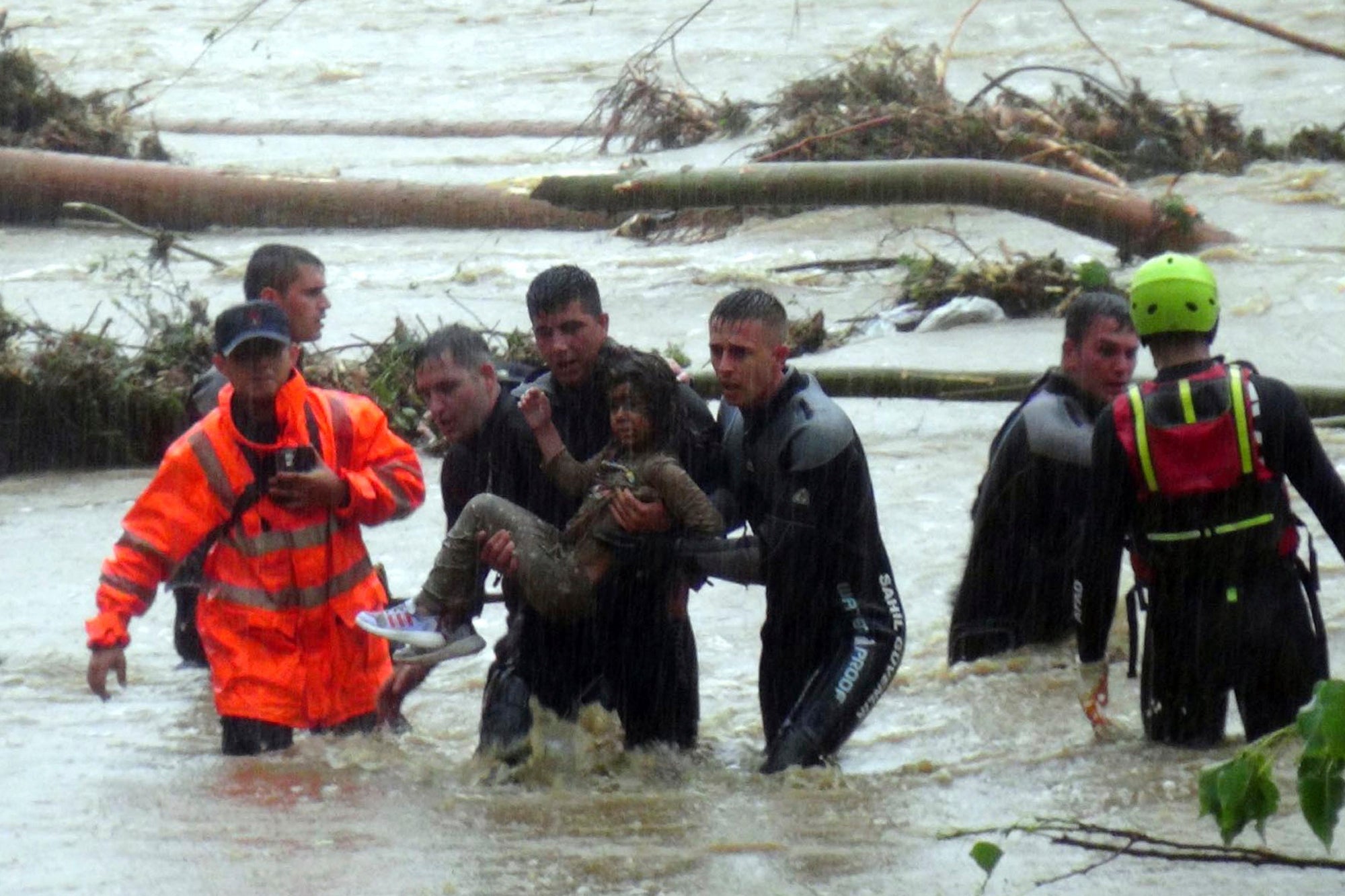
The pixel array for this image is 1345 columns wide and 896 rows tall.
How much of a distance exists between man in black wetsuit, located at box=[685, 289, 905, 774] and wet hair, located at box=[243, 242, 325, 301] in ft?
5.10

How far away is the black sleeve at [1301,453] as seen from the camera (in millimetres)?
4766

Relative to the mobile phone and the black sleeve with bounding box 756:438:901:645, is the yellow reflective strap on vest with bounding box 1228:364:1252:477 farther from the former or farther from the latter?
the mobile phone

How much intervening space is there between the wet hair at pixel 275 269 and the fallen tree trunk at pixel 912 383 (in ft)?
9.53

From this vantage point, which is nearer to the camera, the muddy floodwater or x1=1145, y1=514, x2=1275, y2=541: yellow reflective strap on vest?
the muddy floodwater

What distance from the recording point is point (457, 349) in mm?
5250

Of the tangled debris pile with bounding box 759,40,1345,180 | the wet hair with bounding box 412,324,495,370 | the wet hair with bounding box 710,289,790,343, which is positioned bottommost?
the wet hair with bounding box 412,324,495,370

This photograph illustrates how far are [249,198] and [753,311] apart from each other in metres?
10.8

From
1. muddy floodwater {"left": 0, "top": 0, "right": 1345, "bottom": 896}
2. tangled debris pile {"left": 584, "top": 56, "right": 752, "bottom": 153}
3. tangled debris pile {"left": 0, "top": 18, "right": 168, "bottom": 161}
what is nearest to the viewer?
muddy floodwater {"left": 0, "top": 0, "right": 1345, "bottom": 896}

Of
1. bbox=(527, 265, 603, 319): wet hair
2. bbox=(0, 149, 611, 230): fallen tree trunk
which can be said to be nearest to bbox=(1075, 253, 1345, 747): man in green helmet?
bbox=(527, 265, 603, 319): wet hair

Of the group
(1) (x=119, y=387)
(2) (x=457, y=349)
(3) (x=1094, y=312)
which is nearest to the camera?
(2) (x=457, y=349)

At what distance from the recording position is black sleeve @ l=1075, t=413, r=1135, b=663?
4980 mm

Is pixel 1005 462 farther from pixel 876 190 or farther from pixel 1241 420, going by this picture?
pixel 876 190

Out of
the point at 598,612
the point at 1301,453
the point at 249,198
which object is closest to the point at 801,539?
the point at 598,612

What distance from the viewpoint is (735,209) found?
46.5 ft
